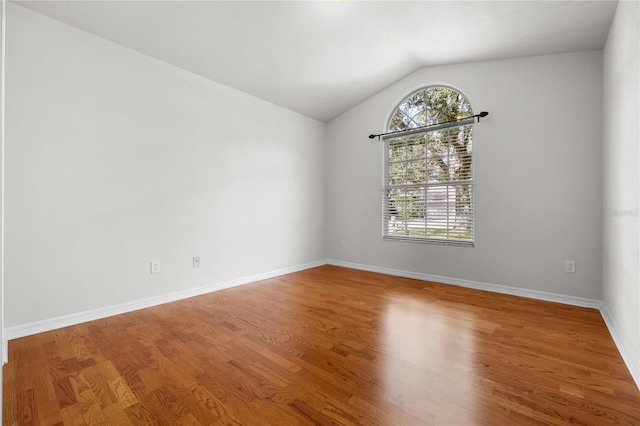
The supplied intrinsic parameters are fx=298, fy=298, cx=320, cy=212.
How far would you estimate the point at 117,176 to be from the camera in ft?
8.92

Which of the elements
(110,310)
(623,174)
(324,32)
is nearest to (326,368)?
(110,310)

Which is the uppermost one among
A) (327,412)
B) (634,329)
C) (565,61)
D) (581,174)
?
(565,61)

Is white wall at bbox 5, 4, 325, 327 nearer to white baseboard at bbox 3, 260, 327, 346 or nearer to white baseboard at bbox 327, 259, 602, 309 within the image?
white baseboard at bbox 3, 260, 327, 346

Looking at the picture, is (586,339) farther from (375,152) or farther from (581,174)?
(375,152)

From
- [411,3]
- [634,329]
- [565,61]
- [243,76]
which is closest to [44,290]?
[243,76]

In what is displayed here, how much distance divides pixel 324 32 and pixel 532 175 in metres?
2.63

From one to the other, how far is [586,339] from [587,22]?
258 cm

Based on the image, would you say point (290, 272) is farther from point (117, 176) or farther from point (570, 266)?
point (570, 266)

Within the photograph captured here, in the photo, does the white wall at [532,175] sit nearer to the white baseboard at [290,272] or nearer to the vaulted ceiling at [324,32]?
the white baseboard at [290,272]

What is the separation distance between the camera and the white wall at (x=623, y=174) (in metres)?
1.79

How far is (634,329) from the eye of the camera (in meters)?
1.79

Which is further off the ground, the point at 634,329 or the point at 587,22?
the point at 587,22

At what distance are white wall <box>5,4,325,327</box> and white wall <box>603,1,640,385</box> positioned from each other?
345cm

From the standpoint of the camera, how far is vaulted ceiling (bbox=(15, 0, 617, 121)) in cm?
244
